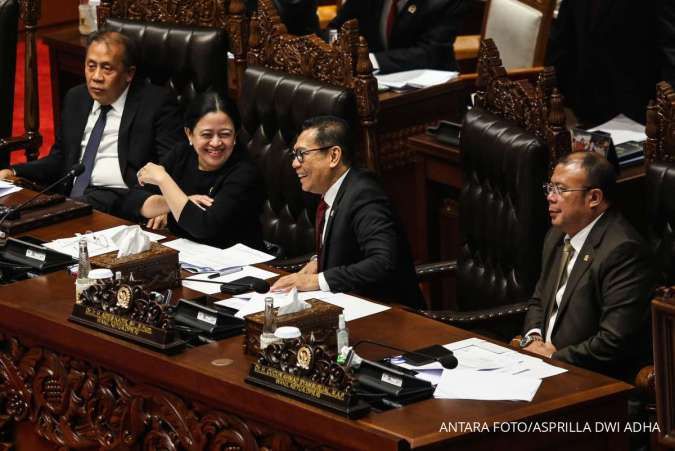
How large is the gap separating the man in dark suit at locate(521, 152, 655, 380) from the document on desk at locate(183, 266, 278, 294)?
0.78m

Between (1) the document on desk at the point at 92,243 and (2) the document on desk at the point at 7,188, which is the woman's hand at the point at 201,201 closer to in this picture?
(1) the document on desk at the point at 92,243

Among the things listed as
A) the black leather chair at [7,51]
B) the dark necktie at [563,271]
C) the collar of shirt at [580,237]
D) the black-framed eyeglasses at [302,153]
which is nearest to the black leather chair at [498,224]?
the dark necktie at [563,271]

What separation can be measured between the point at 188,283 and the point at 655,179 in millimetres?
1336

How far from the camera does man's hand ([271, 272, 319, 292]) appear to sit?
3857 mm

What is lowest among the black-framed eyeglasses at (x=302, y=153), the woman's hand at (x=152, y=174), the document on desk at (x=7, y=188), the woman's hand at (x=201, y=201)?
the document on desk at (x=7, y=188)

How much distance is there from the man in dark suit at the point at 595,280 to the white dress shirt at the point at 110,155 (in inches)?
76.4

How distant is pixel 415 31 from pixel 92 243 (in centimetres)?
223

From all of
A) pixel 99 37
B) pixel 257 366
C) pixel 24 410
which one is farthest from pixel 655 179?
pixel 99 37

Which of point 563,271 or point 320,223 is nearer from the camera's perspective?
point 563,271

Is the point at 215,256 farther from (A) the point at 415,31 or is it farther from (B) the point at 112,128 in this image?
(A) the point at 415,31

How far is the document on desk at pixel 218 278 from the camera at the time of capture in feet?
12.8

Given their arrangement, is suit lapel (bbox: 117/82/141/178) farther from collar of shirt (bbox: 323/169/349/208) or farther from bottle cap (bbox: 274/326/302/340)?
bottle cap (bbox: 274/326/302/340)

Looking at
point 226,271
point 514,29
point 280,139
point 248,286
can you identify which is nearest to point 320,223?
point 226,271

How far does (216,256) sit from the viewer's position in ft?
14.0
